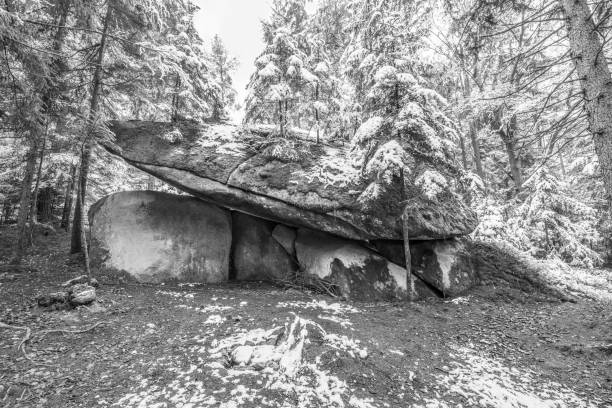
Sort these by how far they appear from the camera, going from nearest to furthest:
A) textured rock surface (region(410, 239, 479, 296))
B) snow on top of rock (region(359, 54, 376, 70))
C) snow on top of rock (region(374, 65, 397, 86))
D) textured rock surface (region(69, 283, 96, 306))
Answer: textured rock surface (region(69, 283, 96, 306))
snow on top of rock (region(374, 65, 397, 86))
snow on top of rock (region(359, 54, 376, 70))
textured rock surface (region(410, 239, 479, 296))

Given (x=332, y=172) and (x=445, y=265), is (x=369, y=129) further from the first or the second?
(x=445, y=265)

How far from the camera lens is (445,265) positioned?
8.68 m

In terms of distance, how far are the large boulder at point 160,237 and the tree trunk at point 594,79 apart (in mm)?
8986

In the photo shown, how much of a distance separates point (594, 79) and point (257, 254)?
8708 millimetres

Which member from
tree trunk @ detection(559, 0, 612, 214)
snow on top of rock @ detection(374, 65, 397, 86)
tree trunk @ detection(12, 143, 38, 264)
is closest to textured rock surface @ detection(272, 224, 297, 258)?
snow on top of rock @ detection(374, 65, 397, 86)

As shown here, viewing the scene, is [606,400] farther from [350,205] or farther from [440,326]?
[350,205]

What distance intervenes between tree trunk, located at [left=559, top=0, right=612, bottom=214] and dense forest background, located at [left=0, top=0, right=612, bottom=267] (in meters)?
0.02

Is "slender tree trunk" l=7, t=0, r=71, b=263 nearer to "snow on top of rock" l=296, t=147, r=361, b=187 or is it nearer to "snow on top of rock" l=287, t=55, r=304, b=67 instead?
"snow on top of rock" l=287, t=55, r=304, b=67

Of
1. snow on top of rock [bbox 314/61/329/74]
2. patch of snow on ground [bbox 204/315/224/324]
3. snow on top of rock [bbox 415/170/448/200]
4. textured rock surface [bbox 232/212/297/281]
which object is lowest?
patch of snow on ground [bbox 204/315/224/324]

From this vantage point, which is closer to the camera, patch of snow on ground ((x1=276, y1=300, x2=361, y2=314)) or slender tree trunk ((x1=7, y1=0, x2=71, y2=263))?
patch of snow on ground ((x1=276, y1=300, x2=361, y2=314))

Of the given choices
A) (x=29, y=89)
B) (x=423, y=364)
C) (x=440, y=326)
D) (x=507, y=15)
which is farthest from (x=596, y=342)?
(x=29, y=89)

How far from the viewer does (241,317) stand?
6117 millimetres

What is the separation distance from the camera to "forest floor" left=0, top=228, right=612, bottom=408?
396cm

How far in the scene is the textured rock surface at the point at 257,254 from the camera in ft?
30.9
